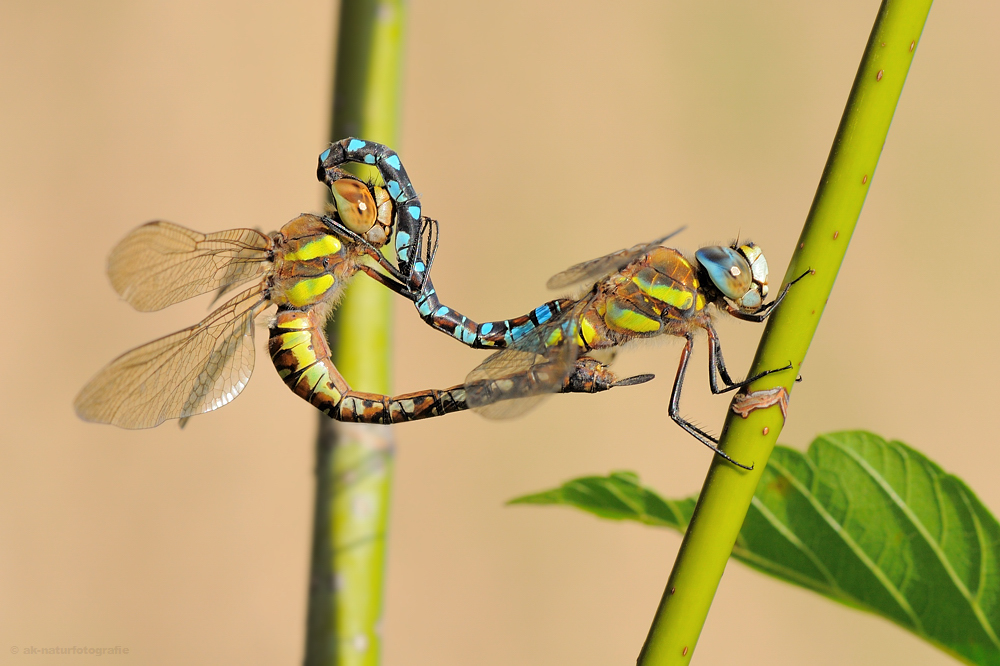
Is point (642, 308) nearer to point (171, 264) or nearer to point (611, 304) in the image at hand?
point (611, 304)

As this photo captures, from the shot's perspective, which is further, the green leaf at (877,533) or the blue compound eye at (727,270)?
the blue compound eye at (727,270)

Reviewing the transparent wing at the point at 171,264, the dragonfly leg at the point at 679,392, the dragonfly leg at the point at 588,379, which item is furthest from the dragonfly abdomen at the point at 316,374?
the dragonfly leg at the point at 679,392

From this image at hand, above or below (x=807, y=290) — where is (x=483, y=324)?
below

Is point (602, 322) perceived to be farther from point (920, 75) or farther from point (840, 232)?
point (920, 75)

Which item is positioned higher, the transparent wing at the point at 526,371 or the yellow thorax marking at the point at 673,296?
the yellow thorax marking at the point at 673,296

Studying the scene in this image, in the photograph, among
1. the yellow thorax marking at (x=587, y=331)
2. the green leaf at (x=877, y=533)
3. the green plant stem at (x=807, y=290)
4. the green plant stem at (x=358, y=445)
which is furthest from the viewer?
the yellow thorax marking at (x=587, y=331)

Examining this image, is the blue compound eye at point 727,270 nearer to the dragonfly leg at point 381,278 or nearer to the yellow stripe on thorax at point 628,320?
the yellow stripe on thorax at point 628,320

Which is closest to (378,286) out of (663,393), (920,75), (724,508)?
(724,508)

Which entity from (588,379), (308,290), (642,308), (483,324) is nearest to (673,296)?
(642,308)
